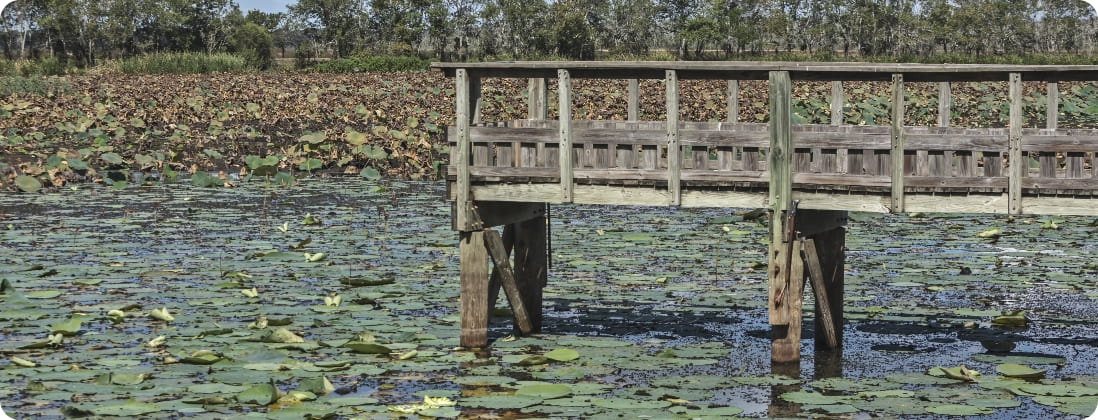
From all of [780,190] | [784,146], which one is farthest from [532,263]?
[784,146]

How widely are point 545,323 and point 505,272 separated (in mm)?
1019

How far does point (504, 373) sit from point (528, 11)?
110 m

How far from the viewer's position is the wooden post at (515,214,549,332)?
39.4ft

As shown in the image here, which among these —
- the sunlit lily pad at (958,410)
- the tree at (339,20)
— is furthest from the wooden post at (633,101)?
the tree at (339,20)

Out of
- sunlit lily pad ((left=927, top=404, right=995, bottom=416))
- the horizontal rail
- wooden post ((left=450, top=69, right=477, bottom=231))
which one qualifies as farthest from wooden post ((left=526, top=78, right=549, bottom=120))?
sunlit lily pad ((left=927, top=404, right=995, bottom=416))

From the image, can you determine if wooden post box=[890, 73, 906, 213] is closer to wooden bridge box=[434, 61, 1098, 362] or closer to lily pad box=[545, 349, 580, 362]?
wooden bridge box=[434, 61, 1098, 362]

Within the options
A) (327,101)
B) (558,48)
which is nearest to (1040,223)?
(327,101)

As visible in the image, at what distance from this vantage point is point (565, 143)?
1088cm

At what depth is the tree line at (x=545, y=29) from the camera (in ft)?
307

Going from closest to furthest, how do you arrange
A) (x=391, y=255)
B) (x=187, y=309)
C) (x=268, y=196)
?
(x=187, y=309) → (x=391, y=255) → (x=268, y=196)

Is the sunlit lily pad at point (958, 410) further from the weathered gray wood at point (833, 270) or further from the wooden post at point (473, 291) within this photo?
the wooden post at point (473, 291)

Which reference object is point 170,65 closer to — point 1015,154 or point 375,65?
point 375,65

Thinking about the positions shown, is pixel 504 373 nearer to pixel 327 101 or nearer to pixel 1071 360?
pixel 1071 360

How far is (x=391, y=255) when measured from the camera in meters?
15.3
